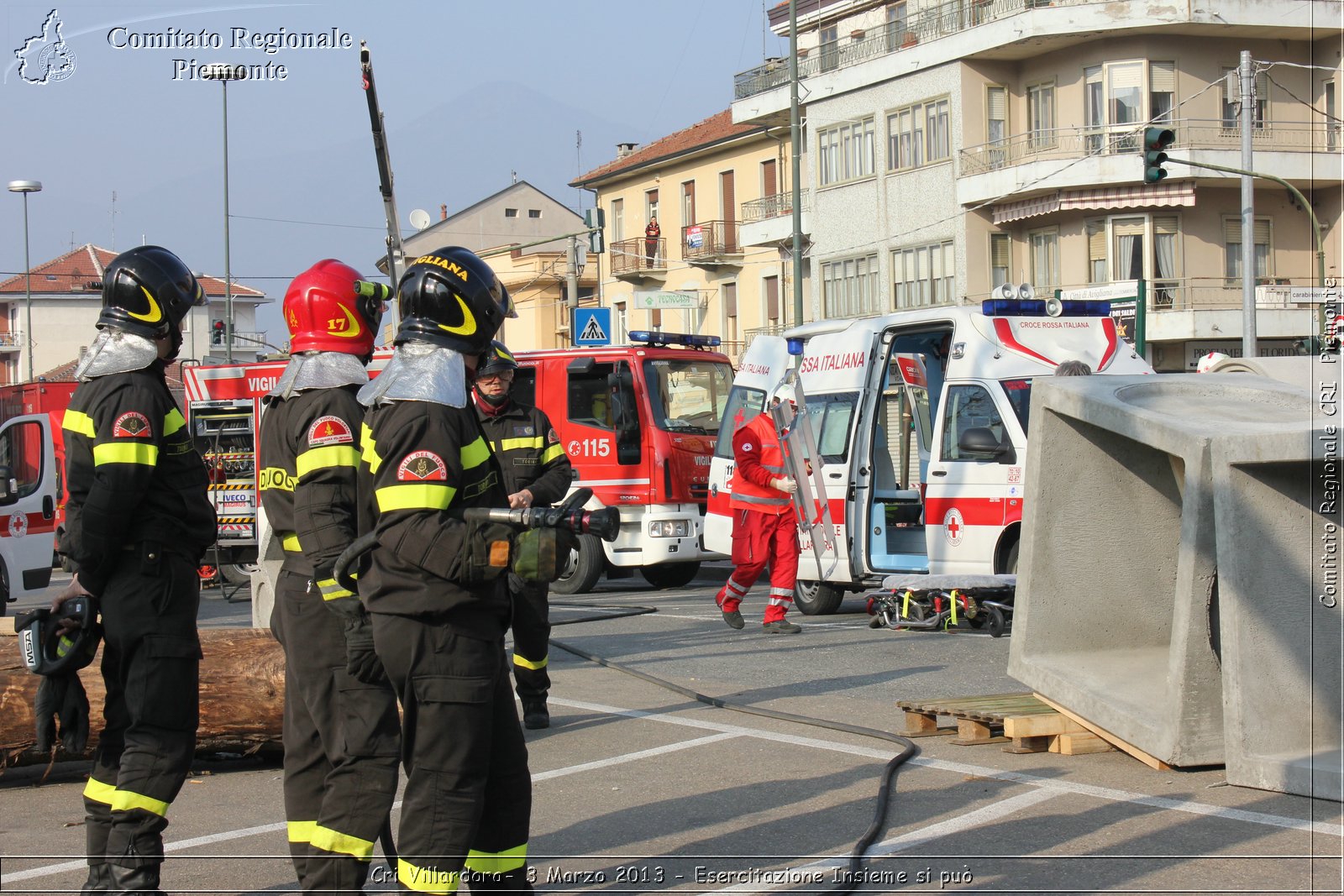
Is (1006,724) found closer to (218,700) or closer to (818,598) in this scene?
(218,700)

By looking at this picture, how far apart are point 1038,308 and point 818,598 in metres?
3.60

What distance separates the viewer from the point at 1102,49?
110 ft

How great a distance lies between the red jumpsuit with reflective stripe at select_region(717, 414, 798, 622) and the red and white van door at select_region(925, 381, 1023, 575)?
4.05 feet

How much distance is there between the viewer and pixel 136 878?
476cm

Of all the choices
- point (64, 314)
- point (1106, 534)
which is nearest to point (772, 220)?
point (1106, 534)

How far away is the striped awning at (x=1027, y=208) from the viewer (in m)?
33.7

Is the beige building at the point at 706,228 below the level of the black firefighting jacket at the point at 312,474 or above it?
above

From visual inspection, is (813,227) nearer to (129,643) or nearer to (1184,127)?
(1184,127)

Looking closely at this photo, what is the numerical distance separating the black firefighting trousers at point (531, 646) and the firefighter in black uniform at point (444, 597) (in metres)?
3.72

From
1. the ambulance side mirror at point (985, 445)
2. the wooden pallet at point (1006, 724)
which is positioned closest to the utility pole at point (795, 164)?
the ambulance side mirror at point (985, 445)

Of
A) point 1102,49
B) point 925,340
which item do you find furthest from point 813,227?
Result: point 925,340

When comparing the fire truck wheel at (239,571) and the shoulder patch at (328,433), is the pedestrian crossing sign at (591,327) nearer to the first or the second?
the fire truck wheel at (239,571)

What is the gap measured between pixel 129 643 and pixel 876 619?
8016 mm

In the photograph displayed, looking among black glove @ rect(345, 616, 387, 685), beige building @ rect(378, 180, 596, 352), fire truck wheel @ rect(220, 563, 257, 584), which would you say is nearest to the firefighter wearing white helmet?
black glove @ rect(345, 616, 387, 685)
